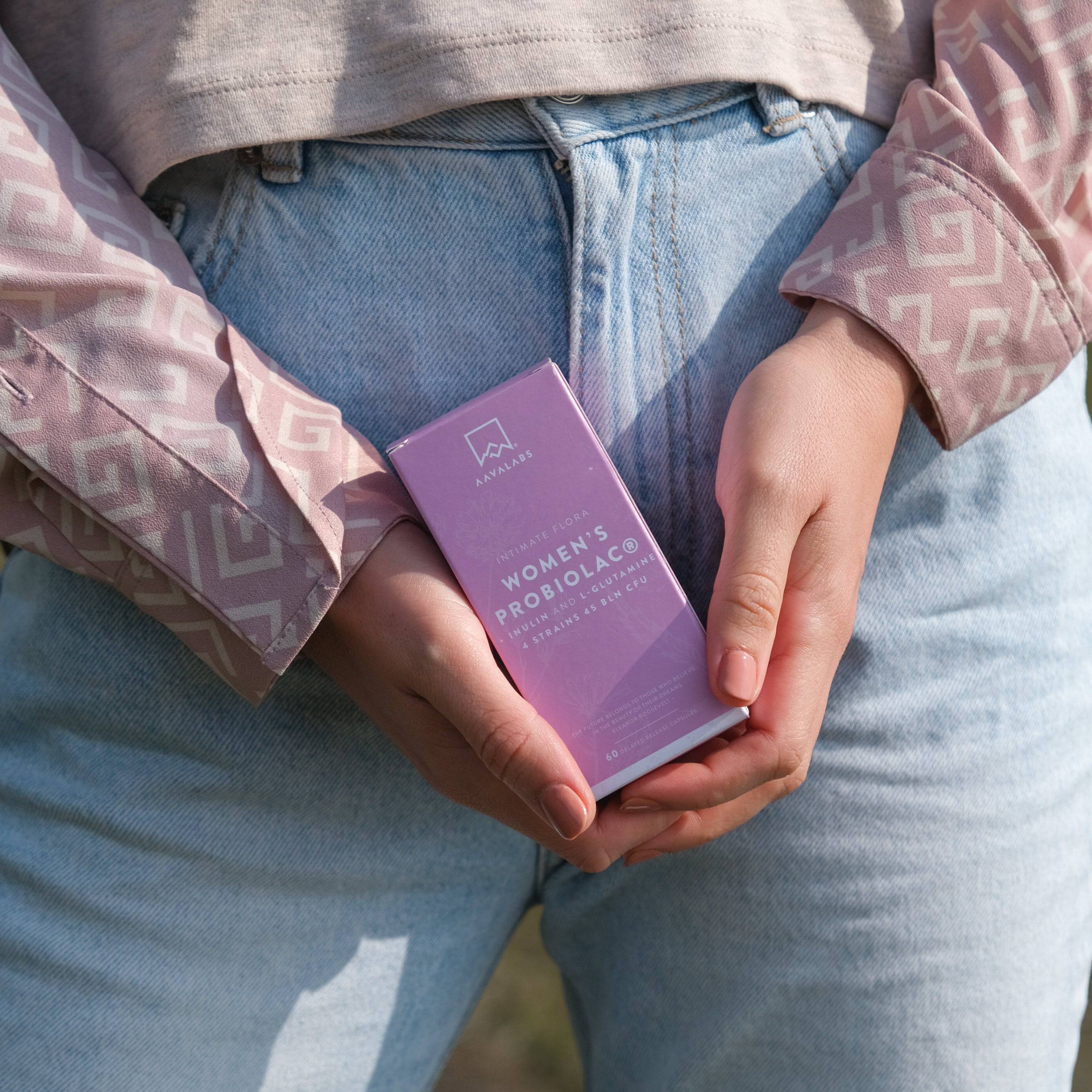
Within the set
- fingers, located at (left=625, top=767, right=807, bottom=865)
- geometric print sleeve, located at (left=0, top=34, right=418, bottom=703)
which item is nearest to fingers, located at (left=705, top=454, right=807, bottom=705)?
fingers, located at (left=625, top=767, right=807, bottom=865)

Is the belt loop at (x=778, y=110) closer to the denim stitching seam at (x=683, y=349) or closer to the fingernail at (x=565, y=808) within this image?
the denim stitching seam at (x=683, y=349)

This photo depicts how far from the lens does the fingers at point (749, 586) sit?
1.87ft

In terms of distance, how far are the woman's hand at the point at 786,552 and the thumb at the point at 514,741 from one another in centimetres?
5

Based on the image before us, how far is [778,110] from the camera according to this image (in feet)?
2.22

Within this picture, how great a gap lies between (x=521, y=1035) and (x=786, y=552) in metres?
1.13

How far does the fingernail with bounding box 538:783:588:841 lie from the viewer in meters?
0.56

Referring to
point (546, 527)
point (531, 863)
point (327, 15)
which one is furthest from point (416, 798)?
point (327, 15)

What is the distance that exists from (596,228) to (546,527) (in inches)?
8.2

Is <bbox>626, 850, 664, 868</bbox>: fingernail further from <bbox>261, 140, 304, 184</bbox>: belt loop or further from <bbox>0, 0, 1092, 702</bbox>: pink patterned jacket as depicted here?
<bbox>261, 140, 304, 184</bbox>: belt loop

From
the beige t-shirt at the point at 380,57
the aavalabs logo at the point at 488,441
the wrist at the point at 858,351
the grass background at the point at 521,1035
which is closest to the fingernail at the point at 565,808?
the aavalabs logo at the point at 488,441

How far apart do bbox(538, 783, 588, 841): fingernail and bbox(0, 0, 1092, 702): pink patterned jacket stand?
0.60 feet

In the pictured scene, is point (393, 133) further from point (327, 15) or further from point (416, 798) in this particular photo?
point (416, 798)

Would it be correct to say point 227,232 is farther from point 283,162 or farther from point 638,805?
point 638,805

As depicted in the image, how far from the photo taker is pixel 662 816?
62 cm
